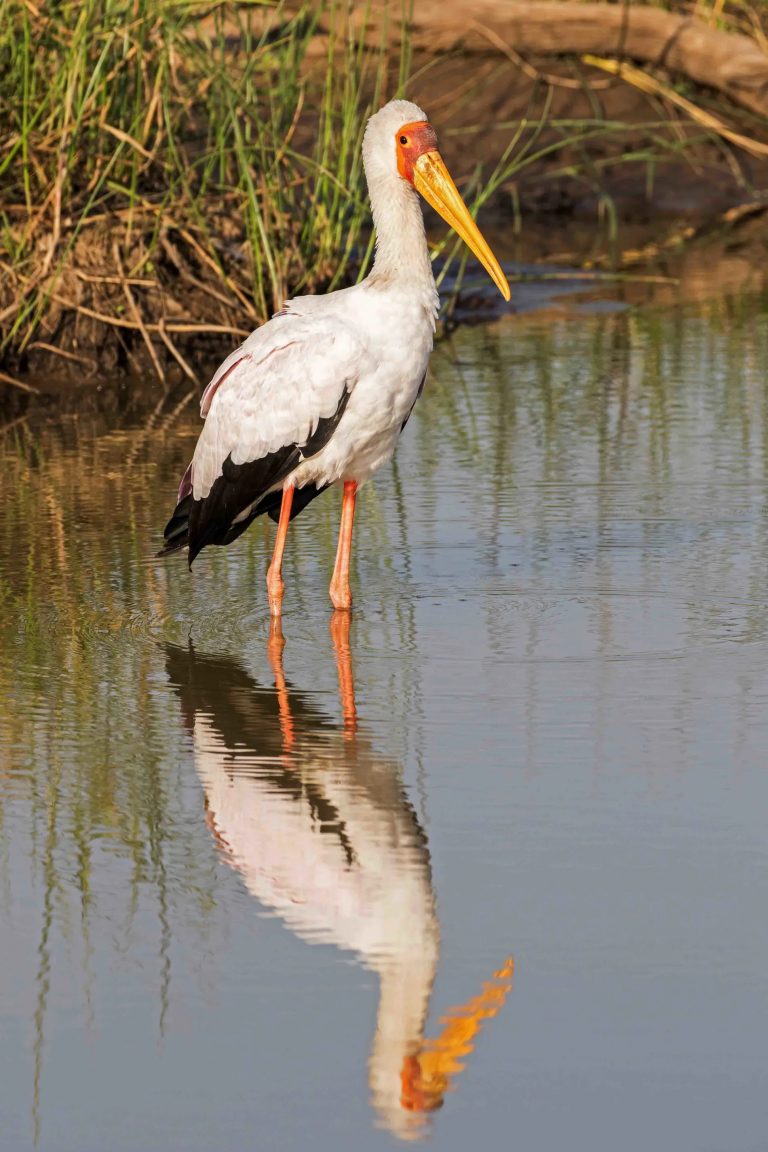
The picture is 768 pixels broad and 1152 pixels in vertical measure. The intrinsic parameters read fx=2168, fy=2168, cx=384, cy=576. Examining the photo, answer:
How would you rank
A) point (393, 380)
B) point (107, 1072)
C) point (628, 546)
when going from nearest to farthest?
point (107, 1072) < point (393, 380) < point (628, 546)

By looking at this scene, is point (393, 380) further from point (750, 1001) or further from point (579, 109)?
point (579, 109)

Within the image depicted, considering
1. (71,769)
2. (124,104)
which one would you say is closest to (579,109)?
(124,104)

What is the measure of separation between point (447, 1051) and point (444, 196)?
3.65 meters

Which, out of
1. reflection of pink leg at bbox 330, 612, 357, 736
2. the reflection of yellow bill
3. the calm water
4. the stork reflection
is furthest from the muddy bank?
the reflection of yellow bill

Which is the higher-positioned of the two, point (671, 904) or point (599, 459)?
point (671, 904)

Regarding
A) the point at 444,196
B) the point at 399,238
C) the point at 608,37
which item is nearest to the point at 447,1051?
the point at 399,238

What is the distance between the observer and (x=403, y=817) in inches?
182

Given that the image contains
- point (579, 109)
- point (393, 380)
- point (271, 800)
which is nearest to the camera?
point (271, 800)

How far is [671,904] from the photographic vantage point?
4066 millimetres

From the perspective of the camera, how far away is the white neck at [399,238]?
20.6 ft

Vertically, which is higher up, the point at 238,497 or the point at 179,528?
the point at 238,497

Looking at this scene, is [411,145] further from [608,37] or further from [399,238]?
[608,37]

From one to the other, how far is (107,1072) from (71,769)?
5.16ft

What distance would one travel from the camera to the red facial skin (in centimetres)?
655
